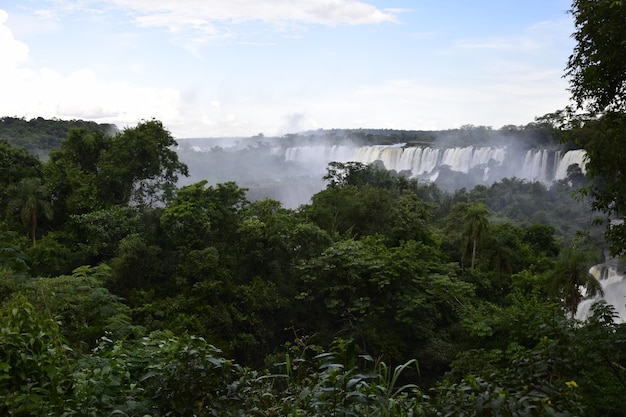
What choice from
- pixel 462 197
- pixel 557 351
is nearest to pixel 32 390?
pixel 557 351

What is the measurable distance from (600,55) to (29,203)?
13.9 m

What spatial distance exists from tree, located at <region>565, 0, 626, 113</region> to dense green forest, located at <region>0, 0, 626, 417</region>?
0.06 ft

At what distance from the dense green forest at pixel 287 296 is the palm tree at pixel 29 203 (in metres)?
0.07

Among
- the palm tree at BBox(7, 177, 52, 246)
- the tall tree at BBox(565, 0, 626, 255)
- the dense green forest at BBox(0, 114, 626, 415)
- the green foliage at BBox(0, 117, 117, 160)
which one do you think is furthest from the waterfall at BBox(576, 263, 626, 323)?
the green foliage at BBox(0, 117, 117, 160)

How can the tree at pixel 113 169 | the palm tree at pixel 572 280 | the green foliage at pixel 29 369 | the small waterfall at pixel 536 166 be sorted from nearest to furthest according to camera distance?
the green foliage at pixel 29 369
the palm tree at pixel 572 280
the tree at pixel 113 169
the small waterfall at pixel 536 166

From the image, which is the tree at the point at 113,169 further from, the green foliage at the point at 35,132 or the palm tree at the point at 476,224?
the green foliage at the point at 35,132

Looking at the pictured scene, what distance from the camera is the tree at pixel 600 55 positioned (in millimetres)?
4188

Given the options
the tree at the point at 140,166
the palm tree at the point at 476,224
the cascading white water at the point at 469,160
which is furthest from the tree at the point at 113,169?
the cascading white water at the point at 469,160

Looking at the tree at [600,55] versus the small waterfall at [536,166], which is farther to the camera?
the small waterfall at [536,166]

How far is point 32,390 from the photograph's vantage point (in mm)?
1963

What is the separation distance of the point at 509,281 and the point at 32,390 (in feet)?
54.6

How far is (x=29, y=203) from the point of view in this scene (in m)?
13.5

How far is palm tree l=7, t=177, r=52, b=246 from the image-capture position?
44.4 ft

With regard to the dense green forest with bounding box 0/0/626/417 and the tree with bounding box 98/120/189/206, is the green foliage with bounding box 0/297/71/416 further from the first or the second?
the tree with bounding box 98/120/189/206
